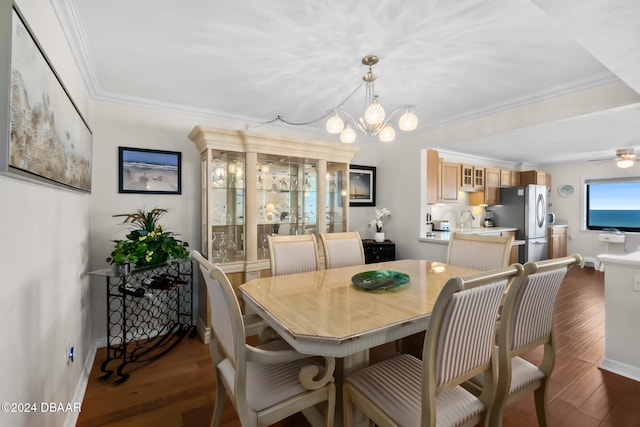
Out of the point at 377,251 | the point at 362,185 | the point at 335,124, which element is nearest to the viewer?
the point at 335,124

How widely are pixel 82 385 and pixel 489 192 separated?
6.20 m

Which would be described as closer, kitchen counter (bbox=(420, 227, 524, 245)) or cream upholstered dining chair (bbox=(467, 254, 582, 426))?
cream upholstered dining chair (bbox=(467, 254, 582, 426))

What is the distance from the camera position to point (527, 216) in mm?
5121

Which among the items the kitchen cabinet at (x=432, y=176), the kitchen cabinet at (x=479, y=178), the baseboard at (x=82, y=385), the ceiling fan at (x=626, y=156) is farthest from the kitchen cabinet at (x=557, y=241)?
the baseboard at (x=82, y=385)

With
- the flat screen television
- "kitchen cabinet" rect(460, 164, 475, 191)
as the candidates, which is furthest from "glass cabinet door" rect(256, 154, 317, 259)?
the flat screen television

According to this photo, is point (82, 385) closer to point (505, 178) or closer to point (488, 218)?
point (488, 218)

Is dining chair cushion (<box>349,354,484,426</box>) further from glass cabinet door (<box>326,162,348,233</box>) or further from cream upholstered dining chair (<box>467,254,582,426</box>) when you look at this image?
glass cabinet door (<box>326,162,348,233</box>)

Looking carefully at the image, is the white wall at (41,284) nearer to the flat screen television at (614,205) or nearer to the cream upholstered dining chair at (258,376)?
the cream upholstered dining chair at (258,376)

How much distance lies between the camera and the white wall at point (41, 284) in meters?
1.00

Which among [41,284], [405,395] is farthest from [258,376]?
[41,284]

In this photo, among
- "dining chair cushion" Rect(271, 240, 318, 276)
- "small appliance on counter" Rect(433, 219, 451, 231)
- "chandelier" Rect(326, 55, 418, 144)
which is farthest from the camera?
"small appliance on counter" Rect(433, 219, 451, 231)

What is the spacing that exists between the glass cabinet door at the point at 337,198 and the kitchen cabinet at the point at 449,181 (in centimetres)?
186

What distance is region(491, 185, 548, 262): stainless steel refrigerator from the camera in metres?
5.11

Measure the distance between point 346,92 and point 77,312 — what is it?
2747 millimetres
